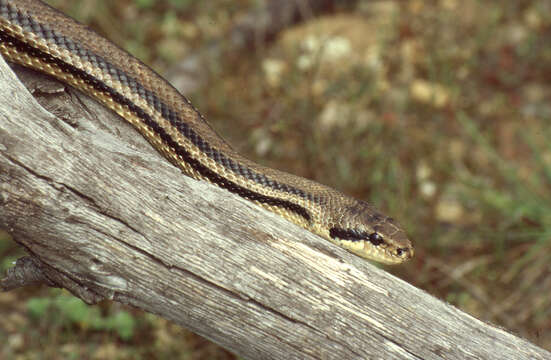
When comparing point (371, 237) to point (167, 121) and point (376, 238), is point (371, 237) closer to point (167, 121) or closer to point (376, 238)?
point (376, 238)

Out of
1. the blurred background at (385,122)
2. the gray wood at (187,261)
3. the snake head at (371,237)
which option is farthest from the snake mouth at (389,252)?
the blurred background at (385,122)

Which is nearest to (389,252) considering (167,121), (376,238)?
(376,238)

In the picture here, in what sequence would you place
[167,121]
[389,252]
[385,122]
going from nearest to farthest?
[167,121] < [389,252] < [385,122]

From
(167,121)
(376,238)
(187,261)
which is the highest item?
(376,238)

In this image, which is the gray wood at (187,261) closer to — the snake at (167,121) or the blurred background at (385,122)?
the snake at (167,121)

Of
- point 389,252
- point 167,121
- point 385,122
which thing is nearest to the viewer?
point 167,121
